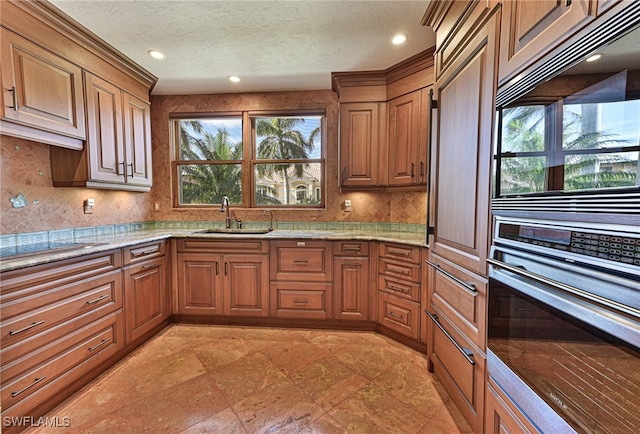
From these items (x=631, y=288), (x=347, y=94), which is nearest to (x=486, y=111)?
(x=631, y=288)

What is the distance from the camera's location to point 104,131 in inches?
92.4

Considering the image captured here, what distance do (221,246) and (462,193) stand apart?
7.39 feet

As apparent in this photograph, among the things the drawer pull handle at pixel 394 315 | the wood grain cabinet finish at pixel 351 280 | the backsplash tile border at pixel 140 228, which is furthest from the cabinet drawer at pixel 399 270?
the backsplash tile border at pixel 140 228

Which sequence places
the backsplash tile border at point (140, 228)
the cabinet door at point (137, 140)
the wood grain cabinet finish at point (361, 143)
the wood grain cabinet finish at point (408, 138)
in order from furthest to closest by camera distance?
the wood grain cabinet finish at point (361, 143), the cabinet door at point (137, 140), the wood grain cabinet finish at point (408, 138), the backsplash tile border at point (140, 228)

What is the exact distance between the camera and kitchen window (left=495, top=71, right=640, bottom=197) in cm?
66

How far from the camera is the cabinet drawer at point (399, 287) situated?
7.40ft

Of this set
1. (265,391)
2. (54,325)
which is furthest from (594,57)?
(54,325)

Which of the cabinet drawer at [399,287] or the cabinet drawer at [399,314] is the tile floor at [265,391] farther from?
the cabinet drawer at [399,287]

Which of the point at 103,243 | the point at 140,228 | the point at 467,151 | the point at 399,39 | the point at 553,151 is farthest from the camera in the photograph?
the point at 140,228

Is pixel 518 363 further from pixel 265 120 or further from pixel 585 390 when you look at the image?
pixel 265 120

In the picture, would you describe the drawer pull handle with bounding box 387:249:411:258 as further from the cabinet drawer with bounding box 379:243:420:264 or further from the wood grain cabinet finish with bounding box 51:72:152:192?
the wood grain cabinet finish with bounding box 51:72:152:192

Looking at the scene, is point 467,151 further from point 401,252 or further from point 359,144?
point 359,144

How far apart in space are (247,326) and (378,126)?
2.56 meters

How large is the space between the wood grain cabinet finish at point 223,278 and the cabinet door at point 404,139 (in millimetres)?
1578
